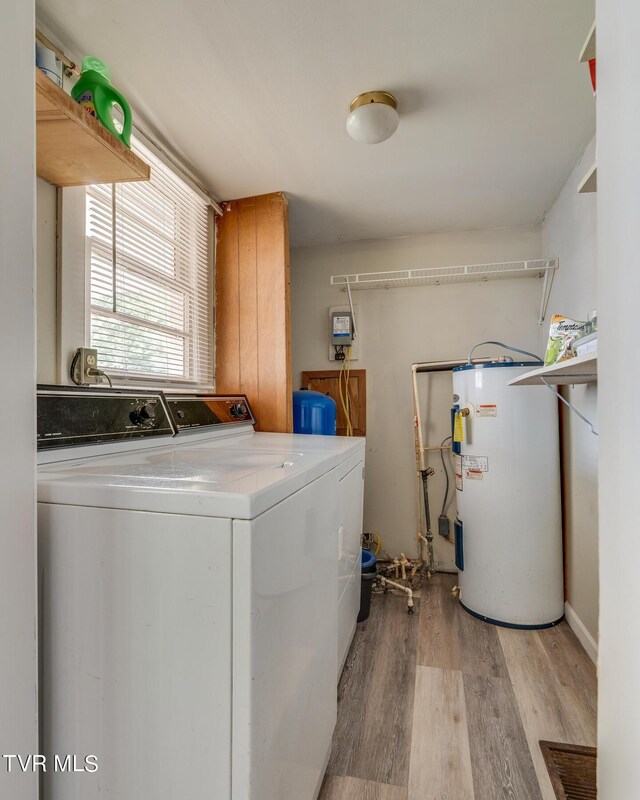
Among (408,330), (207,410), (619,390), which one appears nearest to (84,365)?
(207,410)

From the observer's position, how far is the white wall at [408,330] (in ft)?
8.77

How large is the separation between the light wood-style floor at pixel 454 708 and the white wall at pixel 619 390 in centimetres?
74

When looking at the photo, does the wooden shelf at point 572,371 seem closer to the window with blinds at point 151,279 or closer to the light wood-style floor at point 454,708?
the light wood-style floor at point 454,708

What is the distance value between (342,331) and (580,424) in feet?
5.04

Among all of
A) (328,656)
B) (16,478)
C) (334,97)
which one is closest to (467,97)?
(334,97)

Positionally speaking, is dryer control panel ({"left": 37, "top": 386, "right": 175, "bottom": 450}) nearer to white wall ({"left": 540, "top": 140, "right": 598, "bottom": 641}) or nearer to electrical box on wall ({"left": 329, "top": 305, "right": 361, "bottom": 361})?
electrical box on wall ({"left": 329, "top": 305, "right": 361, "bottom": 361})

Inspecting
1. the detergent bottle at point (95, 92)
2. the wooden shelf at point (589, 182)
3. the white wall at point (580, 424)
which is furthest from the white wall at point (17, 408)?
the white wall at point (580, 424)

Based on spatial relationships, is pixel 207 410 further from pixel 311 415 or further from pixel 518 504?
pixel 518 504

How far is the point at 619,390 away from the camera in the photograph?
61 centimetres

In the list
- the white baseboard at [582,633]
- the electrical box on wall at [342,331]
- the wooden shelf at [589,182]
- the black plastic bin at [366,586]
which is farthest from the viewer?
the electrical box on wall at [342,331]

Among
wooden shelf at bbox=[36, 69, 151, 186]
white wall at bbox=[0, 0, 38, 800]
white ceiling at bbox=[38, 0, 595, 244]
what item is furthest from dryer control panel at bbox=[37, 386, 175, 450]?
white ceiling at bbox=[38, 0, 595, 244]

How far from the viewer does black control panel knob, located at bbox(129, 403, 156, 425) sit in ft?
4.30

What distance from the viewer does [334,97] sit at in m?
1.55

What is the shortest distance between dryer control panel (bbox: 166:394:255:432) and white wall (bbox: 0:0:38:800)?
83 centimetres
